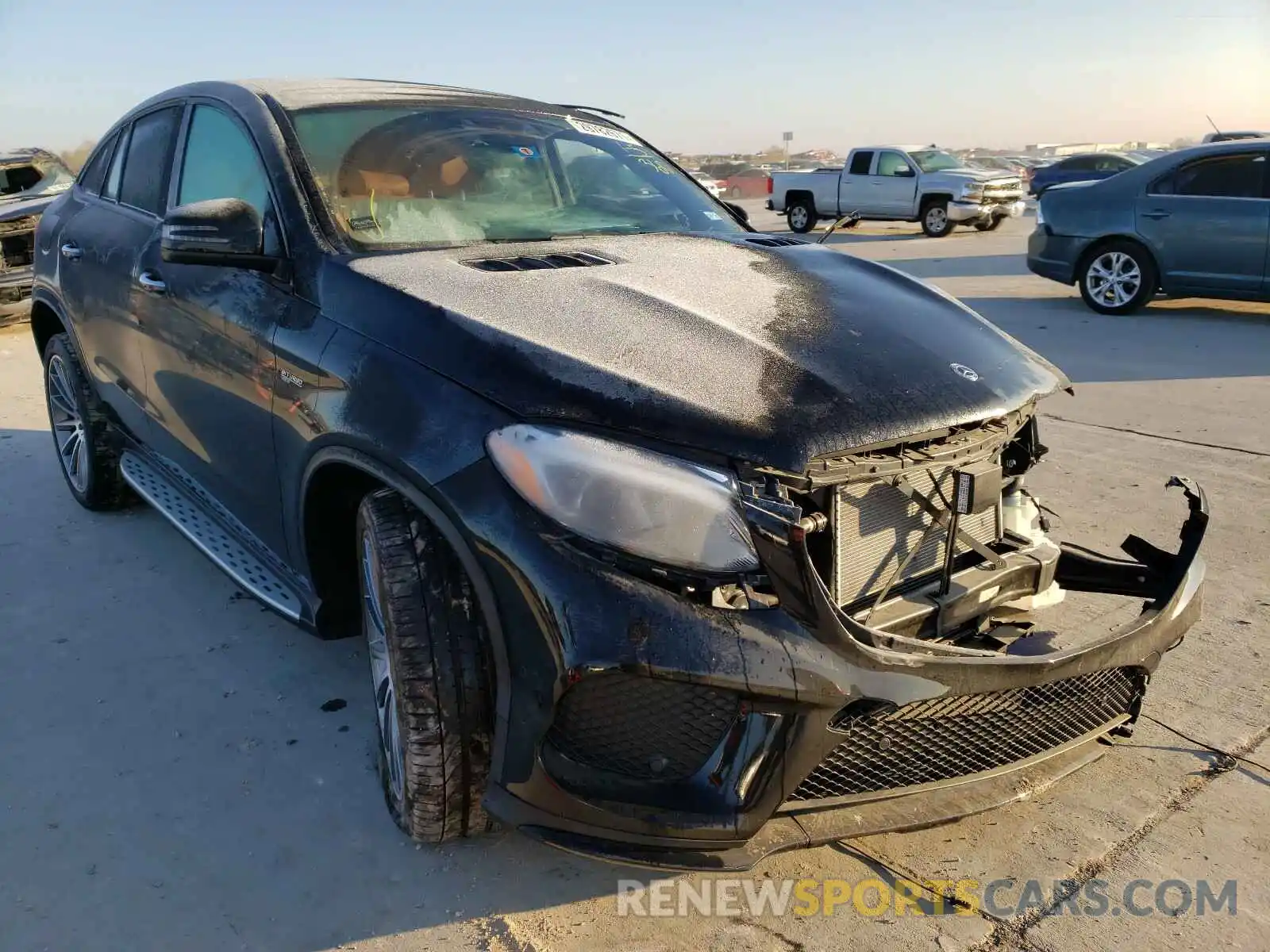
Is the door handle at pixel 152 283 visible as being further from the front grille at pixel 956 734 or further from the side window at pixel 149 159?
the front grille at pixel 956 734

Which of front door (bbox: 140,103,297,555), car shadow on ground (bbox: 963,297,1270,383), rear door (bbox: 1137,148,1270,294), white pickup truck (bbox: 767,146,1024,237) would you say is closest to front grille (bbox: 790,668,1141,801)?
front door (bbox: 140,103,297,555)

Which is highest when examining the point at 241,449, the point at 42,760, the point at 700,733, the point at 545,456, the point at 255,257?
the point at 255,257

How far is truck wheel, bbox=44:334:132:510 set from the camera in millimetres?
4367

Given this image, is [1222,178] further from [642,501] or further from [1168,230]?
[642,501]

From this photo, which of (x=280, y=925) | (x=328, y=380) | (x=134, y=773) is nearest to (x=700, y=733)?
(x=280, y=925)

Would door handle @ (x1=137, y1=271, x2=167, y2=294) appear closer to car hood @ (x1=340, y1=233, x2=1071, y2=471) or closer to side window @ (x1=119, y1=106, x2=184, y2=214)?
side window @ (x1=119, y1=106, x2=184, y2=214)

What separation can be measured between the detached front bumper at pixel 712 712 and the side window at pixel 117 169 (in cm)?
306

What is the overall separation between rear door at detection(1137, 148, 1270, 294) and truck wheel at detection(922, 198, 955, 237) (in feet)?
34.9

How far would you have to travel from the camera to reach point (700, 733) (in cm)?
187

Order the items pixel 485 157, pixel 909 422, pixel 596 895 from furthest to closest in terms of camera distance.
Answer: pixel 485 157, pixel 596 895, pixel 909 422

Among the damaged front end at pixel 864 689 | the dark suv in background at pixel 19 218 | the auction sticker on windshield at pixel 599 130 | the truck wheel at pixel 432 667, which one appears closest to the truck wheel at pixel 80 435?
the auction sticker on windshield at pixel 599 130

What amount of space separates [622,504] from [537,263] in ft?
3.45

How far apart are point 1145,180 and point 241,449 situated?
8.85m

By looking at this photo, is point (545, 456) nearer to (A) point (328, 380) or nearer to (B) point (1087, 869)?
(A) point (328, 380)
